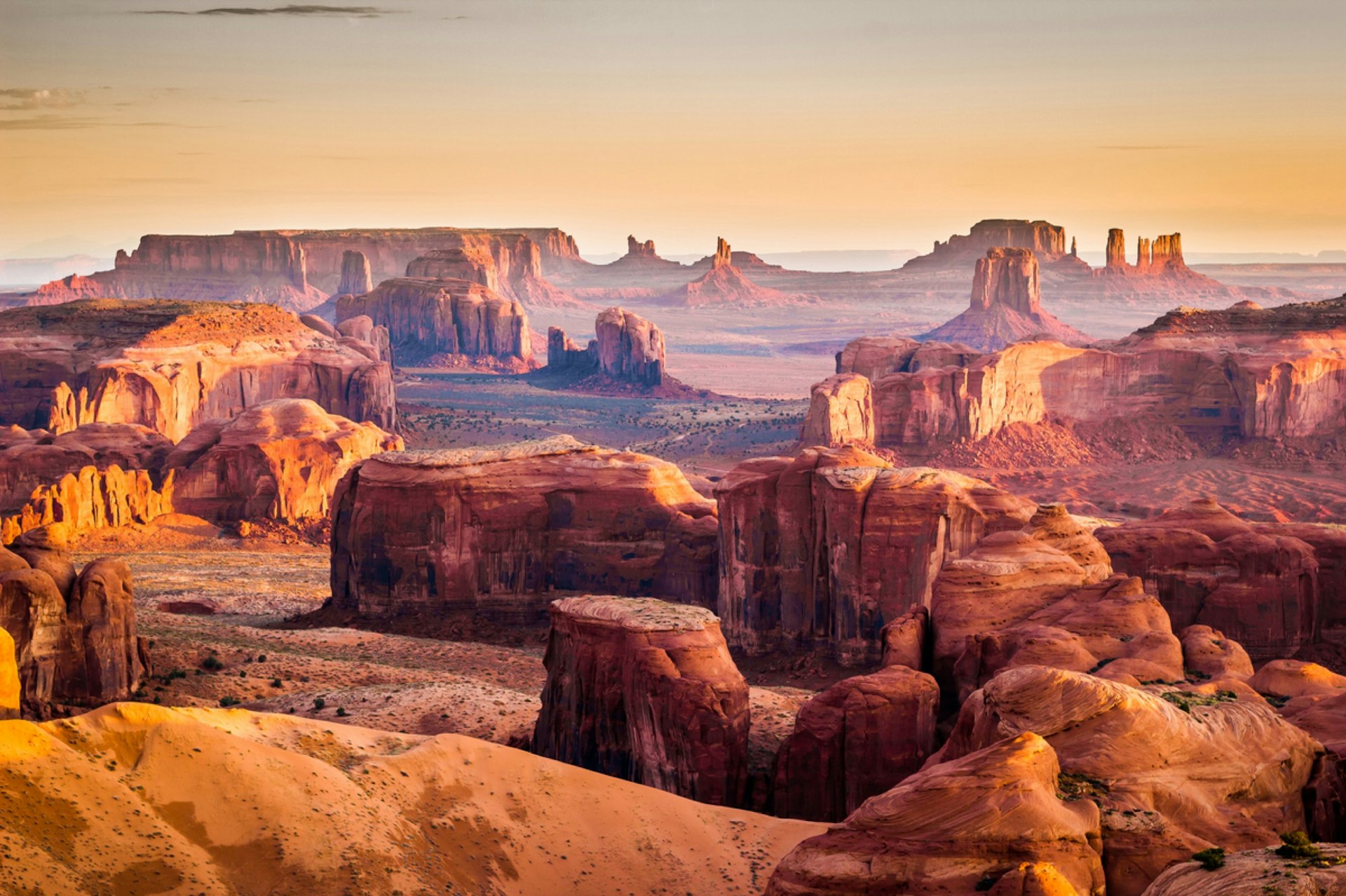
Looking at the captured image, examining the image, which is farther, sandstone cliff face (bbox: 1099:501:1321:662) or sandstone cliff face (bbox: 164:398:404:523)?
sandstone cliff face (bbox: 164:398:404:523)

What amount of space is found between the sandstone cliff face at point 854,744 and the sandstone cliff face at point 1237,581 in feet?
49.1

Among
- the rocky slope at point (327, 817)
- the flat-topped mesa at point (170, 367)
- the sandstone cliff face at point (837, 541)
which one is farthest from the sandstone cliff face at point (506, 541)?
the flat-topped mesa at point (170, 367)

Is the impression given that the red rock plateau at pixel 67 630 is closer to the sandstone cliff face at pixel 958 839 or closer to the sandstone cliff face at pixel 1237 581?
the sandstone cliff face at pixel 958 839

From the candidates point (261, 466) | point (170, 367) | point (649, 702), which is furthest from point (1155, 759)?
point (170, 367)

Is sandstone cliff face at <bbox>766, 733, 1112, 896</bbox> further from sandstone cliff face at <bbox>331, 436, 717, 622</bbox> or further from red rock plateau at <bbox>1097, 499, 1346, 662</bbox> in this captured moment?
sandstone cliff face at <bbox>331, 436, 717, 622</bbox>

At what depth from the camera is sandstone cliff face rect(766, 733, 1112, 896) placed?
26516 mm

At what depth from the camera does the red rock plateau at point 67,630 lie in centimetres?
4275

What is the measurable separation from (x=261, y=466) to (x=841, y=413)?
39.7 metres

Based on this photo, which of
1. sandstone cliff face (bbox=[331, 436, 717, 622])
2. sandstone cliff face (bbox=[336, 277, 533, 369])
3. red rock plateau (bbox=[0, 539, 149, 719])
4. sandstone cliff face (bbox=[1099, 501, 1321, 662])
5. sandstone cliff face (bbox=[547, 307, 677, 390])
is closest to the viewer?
red rock plateau (bbox=[0, 539, 149, 719])

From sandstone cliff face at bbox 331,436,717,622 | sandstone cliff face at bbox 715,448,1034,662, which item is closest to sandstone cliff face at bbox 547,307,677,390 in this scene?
sandstone cliff face at bbox 331,436,717,622

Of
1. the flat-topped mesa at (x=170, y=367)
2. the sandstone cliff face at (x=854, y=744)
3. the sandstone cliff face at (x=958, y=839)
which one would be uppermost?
the flat-topped mesa at (x=170, y=367)

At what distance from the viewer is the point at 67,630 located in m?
43.9

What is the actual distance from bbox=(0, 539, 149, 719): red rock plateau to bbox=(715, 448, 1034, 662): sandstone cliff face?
21941 millimetres

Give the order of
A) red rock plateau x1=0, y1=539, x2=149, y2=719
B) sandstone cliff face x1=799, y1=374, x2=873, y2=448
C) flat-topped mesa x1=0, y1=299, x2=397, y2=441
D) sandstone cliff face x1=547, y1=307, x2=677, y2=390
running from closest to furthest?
red rock plateau x1=0, y1=539, x2=149, y2=719
flat-topped mesa x1=0, y1=299, x2=397, y2=441
sandstone cliff face x1=799, y1=374, x2=873, y2=448
sandstone cliff face x1=547, y1=307, x2=677, y2=390
